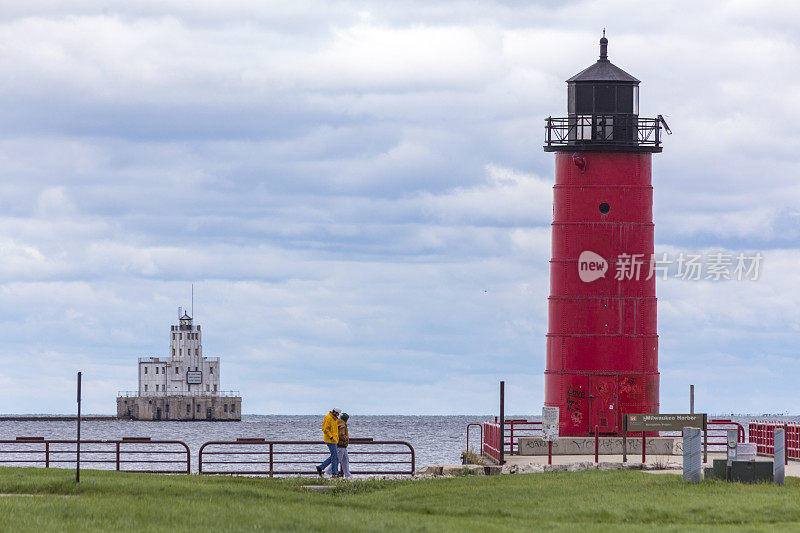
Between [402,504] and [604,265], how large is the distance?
12.6 metres

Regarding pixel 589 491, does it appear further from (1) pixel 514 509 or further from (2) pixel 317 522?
(2) pixel 317 522

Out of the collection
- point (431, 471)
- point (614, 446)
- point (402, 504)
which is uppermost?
point (614, 446)

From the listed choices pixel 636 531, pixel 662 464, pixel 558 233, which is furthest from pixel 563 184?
pixel 636 531

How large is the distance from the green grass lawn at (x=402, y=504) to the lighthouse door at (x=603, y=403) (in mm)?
6149

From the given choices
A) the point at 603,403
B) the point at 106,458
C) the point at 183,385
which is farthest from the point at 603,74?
the point at 183,385

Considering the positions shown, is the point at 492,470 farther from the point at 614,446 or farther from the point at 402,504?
the point at 402,504

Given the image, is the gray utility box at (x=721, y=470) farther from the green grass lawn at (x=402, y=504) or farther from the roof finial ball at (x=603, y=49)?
the roof finial ball at (x=603, y=49)

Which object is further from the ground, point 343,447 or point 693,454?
point 693,454

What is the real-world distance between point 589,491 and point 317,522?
21.6 feet

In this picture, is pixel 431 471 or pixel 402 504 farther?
pixel 431 471

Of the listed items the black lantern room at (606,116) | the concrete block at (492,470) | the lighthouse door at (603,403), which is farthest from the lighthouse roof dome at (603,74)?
the concrete block at (492,470)

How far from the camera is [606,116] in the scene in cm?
3422

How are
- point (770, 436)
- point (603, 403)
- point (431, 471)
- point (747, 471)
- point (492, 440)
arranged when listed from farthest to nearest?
point (492, 440), point (603, 403), point (770, 436), point (431, 471), point (747, 471)

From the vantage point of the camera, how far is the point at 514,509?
22250mm
